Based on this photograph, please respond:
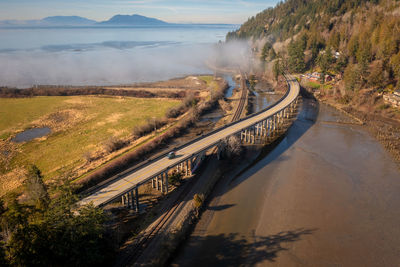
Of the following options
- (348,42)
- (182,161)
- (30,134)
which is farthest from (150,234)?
(348,42)

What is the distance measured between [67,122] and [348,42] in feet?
316

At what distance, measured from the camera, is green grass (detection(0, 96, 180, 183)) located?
151ft

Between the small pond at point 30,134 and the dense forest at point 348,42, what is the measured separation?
78775mm

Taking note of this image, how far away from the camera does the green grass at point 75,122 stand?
151ft

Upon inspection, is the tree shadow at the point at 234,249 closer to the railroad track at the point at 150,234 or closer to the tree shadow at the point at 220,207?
the railroad track at the point at 150,234

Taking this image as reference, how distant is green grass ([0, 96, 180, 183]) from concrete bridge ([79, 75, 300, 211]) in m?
11.5

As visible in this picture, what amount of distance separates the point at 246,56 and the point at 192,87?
81684 millimetres

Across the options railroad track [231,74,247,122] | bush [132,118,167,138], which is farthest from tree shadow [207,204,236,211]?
railroad track [231,74,247,122]

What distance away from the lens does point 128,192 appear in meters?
30.7

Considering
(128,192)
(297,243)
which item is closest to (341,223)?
(297,243)

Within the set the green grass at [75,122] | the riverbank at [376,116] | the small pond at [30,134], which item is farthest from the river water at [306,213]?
the small pond at [30,134]

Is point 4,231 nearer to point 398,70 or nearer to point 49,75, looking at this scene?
point 398,70

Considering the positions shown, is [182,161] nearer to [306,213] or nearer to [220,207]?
[220,207]

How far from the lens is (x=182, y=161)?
3656 cm
